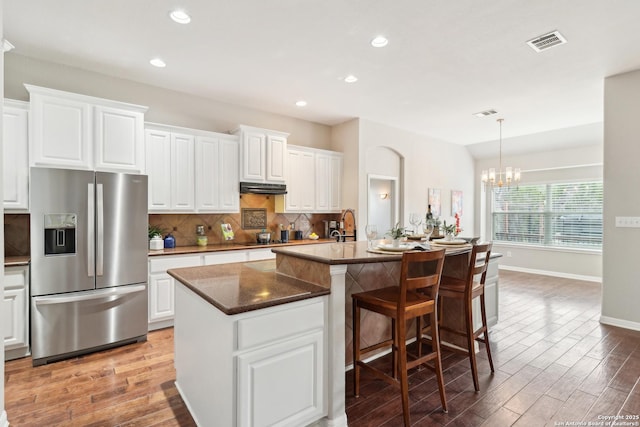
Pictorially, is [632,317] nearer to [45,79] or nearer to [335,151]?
[335,151]

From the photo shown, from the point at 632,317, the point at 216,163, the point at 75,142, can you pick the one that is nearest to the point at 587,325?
the point at 632,317

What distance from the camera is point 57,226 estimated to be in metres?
2.94

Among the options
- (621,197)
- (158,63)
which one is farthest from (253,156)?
(621,197)

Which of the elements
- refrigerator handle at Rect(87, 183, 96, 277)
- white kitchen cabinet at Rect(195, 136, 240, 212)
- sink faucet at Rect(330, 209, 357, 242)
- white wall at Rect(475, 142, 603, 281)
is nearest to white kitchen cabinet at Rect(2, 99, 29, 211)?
refrigerator handle at Rect(87, 183, 96, 277)

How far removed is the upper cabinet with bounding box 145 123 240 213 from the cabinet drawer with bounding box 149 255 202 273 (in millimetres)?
650

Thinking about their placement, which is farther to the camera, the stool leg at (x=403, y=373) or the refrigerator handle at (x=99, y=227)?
the refrigerator handle at (x=99, y=227)

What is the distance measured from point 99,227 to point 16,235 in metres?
1.04

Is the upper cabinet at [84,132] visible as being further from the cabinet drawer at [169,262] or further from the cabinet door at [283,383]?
the cabinet door at [283,383]

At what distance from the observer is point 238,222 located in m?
4.90

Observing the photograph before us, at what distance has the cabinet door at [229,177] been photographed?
173 inches

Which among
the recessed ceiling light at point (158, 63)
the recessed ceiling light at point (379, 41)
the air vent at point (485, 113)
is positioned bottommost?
the recessed ceiling light at point (379, 41)

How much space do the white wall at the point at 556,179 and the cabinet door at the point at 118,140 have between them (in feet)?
24.9

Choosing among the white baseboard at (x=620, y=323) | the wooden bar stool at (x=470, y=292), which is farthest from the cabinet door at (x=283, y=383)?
the white baseboard at (x=620, y=323)

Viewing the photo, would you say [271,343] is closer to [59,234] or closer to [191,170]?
[59,234]
